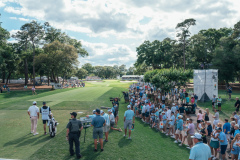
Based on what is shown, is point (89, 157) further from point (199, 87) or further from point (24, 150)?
point (199, 87)

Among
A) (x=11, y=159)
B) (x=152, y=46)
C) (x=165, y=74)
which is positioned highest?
(x=152, y=46)

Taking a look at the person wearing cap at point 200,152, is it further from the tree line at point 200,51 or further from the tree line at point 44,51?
the tree line at point 44,51

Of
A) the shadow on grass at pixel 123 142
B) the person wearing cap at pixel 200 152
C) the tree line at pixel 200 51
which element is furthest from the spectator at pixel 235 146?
the tree line at pixel 200 51

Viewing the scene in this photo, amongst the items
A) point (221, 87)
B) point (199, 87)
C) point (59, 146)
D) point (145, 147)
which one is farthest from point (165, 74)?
point (221, 87)

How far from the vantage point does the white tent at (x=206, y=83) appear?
23.2 m

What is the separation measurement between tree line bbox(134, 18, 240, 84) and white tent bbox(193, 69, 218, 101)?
20.0ft

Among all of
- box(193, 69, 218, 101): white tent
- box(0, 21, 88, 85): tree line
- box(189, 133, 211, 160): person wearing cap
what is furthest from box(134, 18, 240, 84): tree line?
box(189, 133, 211, 160): person wearing cap

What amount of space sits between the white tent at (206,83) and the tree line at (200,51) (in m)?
6.09

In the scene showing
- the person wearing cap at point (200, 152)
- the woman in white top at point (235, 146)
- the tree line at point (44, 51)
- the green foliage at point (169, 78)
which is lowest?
the woman in white top at point (235, 146)

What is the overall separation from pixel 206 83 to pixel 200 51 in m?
24.8

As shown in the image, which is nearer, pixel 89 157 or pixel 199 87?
pixel 89 157

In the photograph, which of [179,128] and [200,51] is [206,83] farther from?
[200,51]

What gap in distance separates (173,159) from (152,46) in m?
49.6

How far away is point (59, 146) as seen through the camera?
8.19 metres
